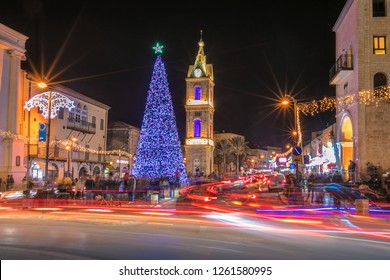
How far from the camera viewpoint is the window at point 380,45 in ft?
90.5

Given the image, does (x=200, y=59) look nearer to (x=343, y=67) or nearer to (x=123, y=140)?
(x=123, y=140)

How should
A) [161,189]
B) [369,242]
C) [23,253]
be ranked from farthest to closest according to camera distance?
[161,189]
[369,242]
[23,253]

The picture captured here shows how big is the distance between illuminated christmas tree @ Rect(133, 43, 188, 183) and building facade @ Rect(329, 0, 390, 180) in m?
12.6

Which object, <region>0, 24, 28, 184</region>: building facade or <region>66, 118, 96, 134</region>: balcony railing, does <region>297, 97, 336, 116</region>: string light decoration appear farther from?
<region>66, 118, 96, 134</region>: balcony railing

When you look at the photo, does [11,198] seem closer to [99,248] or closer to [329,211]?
[99,248]

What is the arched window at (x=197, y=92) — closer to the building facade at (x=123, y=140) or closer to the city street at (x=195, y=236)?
the building facade at (x=123, y=140)

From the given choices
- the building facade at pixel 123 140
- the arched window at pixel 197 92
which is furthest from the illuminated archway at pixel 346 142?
the arched window at pixel 197 92

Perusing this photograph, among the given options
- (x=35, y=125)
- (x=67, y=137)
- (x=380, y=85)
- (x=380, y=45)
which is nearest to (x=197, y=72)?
(x=67, y=137)

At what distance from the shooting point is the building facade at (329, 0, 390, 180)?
26.7 m

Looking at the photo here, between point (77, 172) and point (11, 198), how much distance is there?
28171mm

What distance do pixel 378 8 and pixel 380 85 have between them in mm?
5303

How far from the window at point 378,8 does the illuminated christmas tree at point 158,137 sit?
50.5 feet

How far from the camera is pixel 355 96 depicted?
27.5m

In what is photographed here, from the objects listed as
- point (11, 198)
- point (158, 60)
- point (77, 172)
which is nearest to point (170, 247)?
point (11, 198)
